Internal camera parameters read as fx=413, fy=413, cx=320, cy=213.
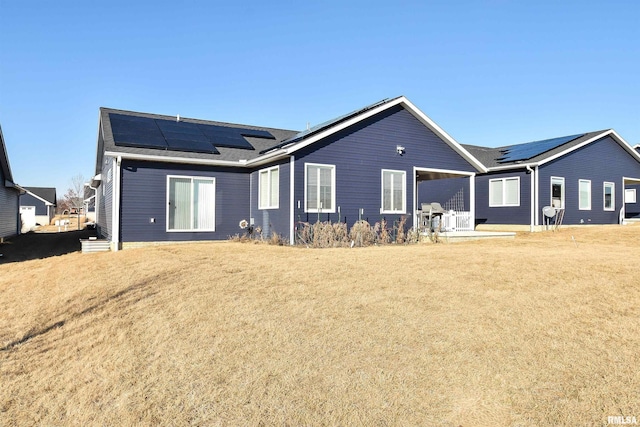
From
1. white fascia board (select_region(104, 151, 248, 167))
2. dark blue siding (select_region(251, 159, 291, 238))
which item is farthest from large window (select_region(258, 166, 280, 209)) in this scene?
white fascia board (select_region(104, 151, 248, 167))

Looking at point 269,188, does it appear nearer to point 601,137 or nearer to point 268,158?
point 268,158

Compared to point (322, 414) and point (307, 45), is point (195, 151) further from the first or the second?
point (322, 414)

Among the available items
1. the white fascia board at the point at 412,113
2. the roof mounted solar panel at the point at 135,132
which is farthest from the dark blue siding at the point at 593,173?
the roof mounted solar panel at the point at 135,132

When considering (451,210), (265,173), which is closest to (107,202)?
(265,173)

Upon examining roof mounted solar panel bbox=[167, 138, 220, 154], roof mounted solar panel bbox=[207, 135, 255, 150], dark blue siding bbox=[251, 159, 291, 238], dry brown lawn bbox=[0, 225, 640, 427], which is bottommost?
dry brown lawn bbox=[0, 225, 640, 427]

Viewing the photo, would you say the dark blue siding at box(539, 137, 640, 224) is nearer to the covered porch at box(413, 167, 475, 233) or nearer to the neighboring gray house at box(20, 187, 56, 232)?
the covered porch at box(413, 167, 475, 233)

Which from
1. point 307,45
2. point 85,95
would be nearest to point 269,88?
point 307,45

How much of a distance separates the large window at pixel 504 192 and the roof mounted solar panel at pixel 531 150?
1.07 meters

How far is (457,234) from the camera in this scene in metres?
14.9

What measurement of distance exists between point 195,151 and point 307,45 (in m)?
7.40

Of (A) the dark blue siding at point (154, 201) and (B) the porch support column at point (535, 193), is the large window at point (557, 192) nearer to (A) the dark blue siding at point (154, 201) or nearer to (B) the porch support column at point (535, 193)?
(B) the porch support column at point (535, 193)

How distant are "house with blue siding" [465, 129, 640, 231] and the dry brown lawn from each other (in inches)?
503

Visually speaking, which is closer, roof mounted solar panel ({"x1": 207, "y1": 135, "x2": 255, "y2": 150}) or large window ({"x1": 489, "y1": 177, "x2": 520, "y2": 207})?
roof mounted solar panel ({"x1": 207, "y1": 135, "x2": 255, "y2": 150})

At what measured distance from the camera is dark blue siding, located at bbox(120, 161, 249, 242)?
13031 mm
